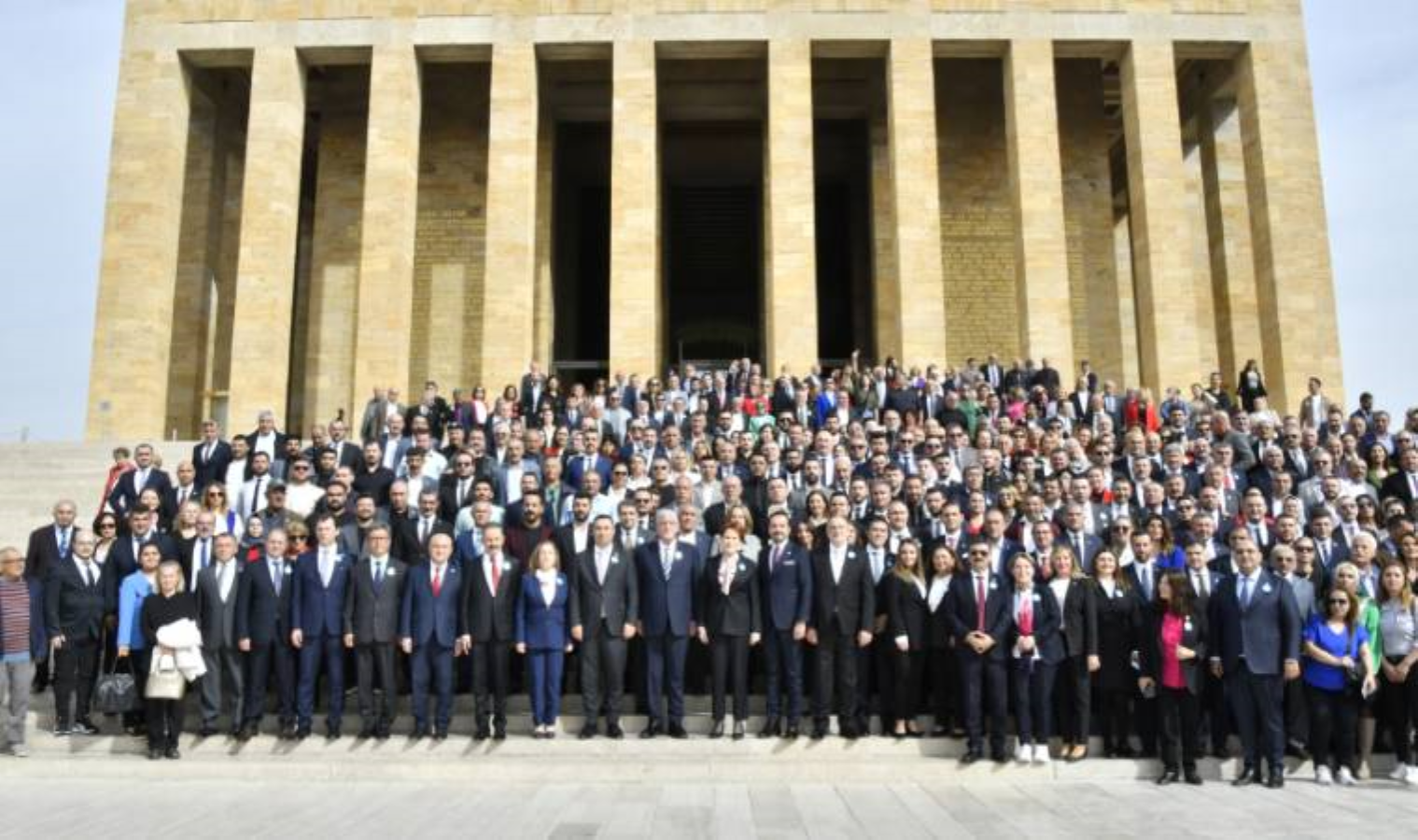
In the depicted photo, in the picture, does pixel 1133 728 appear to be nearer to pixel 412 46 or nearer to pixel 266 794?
pixel 266 794

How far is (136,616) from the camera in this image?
8922 millimetres

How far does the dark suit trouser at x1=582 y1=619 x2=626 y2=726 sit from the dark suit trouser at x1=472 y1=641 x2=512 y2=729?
635 millimetres

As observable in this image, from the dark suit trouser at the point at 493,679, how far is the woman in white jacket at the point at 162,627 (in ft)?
7.54

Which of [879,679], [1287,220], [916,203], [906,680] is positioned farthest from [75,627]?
[1287,220]

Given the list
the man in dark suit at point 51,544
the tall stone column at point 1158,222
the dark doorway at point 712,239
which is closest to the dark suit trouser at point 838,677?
the man in dark suit at point 51,544

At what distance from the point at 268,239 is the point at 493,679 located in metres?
15.4

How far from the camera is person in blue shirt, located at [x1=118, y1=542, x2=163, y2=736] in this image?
8.86m

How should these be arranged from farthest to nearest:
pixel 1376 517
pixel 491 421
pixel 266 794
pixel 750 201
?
pixel 750 201 < pixel 491 421 < pixel 1376 517 < pixel 266 794

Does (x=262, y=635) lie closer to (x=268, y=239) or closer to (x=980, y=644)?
(x=980, y=644)

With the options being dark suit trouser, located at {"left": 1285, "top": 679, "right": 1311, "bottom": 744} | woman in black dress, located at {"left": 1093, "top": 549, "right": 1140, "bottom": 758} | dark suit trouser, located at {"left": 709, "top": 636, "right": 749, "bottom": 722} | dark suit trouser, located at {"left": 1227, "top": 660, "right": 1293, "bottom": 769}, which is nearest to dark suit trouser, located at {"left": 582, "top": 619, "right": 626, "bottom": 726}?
dark suit trouser, located at {"left": 709, "top": 636, "right": 749, "bottom": 722}

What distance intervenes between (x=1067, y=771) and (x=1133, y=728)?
3.64 ft

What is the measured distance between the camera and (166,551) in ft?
→ 30.7

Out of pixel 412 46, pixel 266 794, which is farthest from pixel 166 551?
pixel 412 46

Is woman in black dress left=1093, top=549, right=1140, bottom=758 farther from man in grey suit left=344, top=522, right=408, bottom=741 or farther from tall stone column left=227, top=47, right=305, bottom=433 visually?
tall stone column left=227, top=47, right=305, bottom=433
